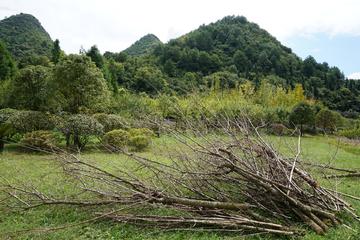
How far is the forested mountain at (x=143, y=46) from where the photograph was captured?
3750 inches

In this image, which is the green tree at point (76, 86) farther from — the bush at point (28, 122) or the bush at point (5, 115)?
the bush at point (5, 115)

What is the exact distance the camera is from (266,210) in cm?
286

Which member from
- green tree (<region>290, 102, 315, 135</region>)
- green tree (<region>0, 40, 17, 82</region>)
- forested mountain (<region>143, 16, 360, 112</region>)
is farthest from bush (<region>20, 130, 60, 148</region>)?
forested mountain (<region>143, 16, 360, 112</region>)

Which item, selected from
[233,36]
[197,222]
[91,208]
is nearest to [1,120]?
[91,208]

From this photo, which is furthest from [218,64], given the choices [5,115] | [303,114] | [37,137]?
[37,137]

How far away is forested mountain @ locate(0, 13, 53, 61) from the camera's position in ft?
143

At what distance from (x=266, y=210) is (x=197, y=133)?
156 centimetres

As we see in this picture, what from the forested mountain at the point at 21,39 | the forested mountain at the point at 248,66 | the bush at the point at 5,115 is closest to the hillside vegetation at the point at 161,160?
the bush at the point at 5,115

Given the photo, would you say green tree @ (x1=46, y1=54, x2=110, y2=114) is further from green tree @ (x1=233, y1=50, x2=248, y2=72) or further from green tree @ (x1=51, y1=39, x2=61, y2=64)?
green tree @ (x1=233, y1=50, x2=248, y2=72)

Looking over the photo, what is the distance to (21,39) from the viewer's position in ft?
164

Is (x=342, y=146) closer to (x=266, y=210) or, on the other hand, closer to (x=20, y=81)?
(x=266, y=210)

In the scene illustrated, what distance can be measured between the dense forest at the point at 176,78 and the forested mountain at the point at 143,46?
39.5 inches

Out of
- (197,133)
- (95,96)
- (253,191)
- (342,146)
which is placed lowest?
(342,146)

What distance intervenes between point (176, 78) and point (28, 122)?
40.0m
